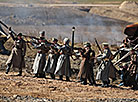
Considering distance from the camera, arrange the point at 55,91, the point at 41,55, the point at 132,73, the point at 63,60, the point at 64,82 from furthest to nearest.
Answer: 1. the point at 41,55
2. the point at 63,60
3. the point at 132,73
4. the point at 64,82
5. the point at 55,91

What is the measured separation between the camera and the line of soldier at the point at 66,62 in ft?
47.3

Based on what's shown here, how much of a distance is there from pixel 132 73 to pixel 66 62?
247cm

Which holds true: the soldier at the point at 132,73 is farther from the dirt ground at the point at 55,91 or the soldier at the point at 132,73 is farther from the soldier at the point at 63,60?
the soldier at the point at 63,60

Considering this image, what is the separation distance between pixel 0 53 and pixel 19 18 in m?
26.0

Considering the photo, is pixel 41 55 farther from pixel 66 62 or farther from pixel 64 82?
pixel 64 82

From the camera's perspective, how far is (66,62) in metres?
15.3

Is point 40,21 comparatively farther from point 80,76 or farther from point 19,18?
point 80,76

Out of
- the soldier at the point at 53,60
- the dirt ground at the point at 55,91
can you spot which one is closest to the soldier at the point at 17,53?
the soldier at the point at 53,60

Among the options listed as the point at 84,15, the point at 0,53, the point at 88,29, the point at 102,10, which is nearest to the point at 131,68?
the point at 0,53

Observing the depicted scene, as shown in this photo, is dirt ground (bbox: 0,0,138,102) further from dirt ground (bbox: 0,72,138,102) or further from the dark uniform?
the dark uniform

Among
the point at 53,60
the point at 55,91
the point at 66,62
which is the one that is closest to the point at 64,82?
the point at 66,62

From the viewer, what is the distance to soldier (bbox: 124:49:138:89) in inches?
566

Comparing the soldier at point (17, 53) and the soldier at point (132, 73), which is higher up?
the soldier at point (17, 53)

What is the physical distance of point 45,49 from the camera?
50.7 feet
